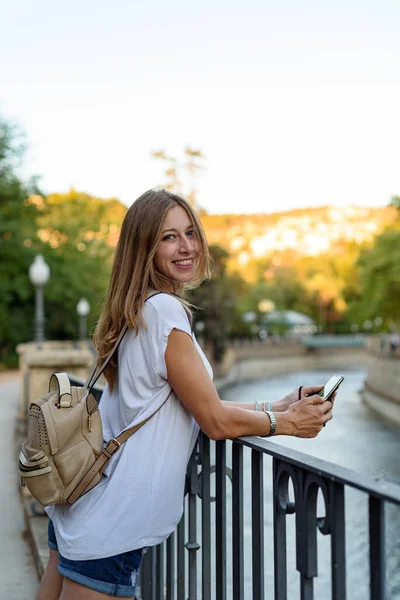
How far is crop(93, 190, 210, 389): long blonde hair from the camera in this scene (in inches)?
87.0

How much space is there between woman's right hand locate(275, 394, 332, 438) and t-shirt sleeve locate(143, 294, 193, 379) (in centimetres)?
38

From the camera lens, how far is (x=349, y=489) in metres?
16.3

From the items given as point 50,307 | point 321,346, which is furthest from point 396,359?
point 321,346

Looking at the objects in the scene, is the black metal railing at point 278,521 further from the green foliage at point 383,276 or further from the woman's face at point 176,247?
the green foliage at point 383,276

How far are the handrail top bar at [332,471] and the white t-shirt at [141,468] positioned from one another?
0.23 meters

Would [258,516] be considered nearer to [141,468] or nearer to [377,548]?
[141,468]

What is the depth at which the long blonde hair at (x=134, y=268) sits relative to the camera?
2.21m

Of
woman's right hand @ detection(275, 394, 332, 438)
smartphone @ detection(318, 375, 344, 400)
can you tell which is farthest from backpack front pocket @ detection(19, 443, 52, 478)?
smartphone @ detection(318, 375, 344, 400)

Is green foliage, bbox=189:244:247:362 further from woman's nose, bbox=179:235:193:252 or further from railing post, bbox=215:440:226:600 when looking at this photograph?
woman's nose, bbox=179:235:193:252

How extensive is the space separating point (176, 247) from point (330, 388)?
61cm

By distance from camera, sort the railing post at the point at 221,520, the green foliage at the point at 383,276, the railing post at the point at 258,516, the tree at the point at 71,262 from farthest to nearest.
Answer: the green foliage at the point at 383,276 < the tree at the point at 71,262 < the railing post at the point at 221,520 < the railing post at the point at 258,516

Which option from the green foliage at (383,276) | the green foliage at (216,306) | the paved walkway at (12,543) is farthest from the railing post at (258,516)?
the green foliage at (216,306)

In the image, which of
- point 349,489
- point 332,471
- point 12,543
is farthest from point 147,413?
point 349,489

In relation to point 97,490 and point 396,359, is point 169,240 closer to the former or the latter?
point 97,490
